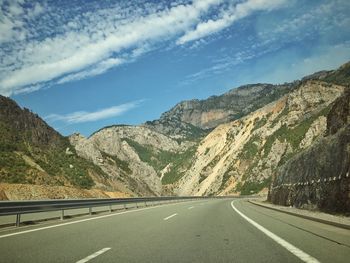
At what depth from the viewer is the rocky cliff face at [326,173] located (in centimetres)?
1536

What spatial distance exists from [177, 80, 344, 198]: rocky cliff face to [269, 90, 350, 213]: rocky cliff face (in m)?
63.2

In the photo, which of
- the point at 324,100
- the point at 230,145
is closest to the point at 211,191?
the point at 230,145

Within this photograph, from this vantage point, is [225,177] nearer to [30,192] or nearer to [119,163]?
[119,163]

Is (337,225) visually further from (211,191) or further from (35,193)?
(211,191)

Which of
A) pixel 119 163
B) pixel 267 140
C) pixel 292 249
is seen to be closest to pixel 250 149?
pixel 267 140

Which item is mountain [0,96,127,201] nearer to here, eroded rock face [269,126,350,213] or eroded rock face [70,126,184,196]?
eroded rock face [70,126,184,196]

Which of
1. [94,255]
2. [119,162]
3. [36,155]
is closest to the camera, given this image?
[94,255]

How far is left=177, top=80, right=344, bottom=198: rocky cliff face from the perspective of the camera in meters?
99.6

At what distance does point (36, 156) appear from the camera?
65.6 meters

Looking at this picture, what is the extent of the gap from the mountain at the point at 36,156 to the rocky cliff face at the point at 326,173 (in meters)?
30.7

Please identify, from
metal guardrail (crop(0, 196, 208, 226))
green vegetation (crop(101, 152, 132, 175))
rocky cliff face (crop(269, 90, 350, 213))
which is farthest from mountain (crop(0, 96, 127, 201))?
rocky cliff face (crop(269, 90, 350, 213))

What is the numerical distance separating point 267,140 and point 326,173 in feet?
317

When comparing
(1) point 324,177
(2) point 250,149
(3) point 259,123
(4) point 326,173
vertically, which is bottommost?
(1) point 324,177

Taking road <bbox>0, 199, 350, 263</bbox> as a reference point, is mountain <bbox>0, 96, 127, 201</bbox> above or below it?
above
